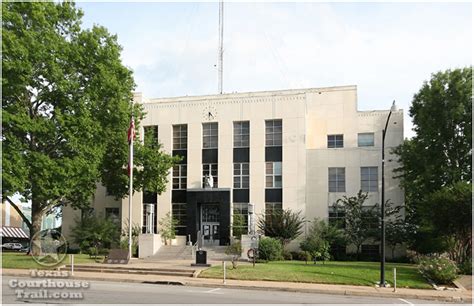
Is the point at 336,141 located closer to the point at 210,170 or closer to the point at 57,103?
the point at 210,170

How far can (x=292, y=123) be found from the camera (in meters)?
44.4

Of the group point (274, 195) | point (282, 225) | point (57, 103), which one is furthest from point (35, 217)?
point (274, 195)

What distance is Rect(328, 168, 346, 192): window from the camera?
4494 centimetres

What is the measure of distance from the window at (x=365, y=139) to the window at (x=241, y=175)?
34.0 feet

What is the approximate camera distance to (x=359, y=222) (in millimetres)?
41812

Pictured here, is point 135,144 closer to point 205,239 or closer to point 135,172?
point 135,172

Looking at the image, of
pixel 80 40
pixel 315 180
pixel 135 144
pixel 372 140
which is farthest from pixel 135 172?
pixel 372 140

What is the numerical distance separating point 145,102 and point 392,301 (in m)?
33.8

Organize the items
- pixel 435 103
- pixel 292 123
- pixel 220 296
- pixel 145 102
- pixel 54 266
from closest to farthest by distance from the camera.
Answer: pixel 220 296
pixel 54 266
pixel 435 103
pixel 292 123
pixel 145 102

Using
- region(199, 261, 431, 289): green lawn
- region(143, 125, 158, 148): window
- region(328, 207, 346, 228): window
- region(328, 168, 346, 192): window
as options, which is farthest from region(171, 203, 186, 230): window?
region(199, 261, 431, 289): green lawn

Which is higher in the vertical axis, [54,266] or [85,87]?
[85,87]

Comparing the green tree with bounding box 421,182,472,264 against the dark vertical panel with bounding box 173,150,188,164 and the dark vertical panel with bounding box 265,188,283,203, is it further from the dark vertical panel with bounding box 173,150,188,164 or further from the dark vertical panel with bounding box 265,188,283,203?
the dark vertical panel with bounding box 173,150,188,164

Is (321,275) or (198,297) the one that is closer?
(198,297)

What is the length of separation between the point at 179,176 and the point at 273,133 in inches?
359
